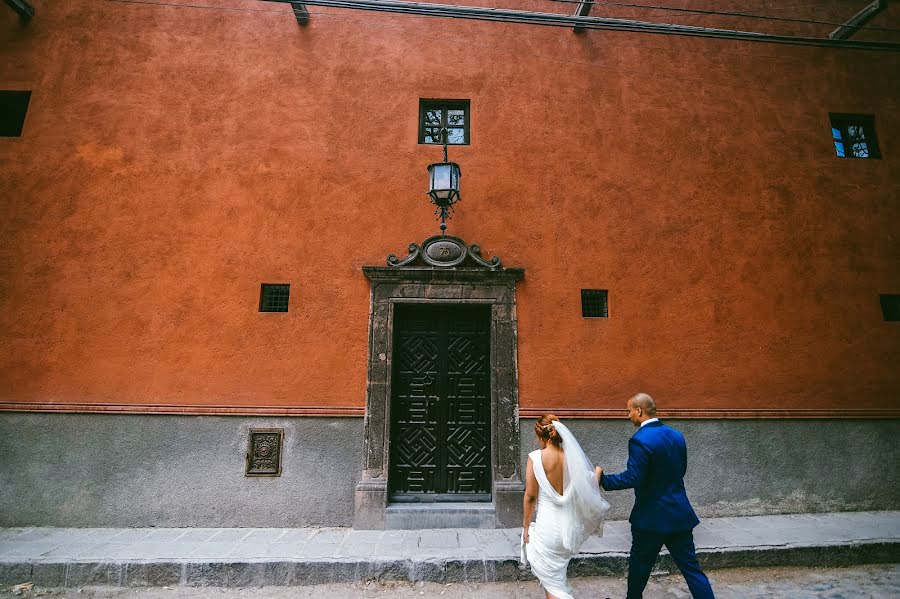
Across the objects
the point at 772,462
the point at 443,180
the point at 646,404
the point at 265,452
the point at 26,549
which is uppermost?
the point at 443,180

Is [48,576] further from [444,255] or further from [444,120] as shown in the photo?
[444,120]

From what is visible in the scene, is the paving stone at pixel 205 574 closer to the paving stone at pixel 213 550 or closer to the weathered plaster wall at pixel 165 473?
the paving stone at pixel 213 550

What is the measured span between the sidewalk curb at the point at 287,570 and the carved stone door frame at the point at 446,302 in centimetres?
94

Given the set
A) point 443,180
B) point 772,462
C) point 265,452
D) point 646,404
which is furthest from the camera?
point 772,462

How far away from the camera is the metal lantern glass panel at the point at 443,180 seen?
5.59 metres

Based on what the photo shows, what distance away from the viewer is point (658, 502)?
3.33m

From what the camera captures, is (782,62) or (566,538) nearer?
(566,538)

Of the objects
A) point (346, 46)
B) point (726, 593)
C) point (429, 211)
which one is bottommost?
point (726, 593)

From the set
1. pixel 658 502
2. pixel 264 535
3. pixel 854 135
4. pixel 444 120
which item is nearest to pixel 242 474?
pixel 264 535

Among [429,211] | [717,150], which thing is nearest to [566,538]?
[429,211]

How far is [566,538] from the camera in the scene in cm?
320

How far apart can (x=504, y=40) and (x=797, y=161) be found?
4.71m

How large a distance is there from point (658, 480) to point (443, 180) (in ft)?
13.1

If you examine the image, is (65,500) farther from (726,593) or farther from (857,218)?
Answer: (857,218)
